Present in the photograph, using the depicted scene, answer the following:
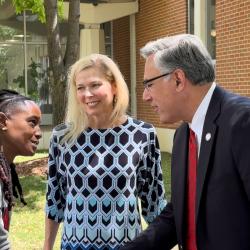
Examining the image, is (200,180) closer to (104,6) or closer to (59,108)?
(59,108)

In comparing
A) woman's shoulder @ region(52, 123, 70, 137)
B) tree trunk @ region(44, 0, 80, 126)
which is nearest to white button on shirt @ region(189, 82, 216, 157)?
woman's shoulder @ region(52, 123, 70, 137)

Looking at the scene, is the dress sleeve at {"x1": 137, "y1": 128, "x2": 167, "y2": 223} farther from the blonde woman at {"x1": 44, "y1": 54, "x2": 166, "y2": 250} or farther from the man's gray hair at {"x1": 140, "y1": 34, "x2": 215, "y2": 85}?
the man's gray hair at {"x1": 140, "y1": 34, "x2": 215, "y2": 85}

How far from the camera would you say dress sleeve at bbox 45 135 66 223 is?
11.2ft

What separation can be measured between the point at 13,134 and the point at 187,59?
0.83 m

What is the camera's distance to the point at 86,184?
3.21m

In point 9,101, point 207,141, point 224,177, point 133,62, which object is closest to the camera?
point 224,177

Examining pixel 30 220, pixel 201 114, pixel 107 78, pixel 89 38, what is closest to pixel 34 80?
pixel 89 38

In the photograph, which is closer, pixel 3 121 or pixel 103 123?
pixel 3 121

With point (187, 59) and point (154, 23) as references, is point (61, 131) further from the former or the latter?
point (154, 23)

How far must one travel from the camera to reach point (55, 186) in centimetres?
345

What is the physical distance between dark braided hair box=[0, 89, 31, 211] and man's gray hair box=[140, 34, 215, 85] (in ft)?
2.20

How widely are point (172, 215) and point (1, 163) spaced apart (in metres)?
0.96

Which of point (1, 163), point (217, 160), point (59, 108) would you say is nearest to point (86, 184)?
point (1, 163)

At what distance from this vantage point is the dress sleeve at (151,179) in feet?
11.0
